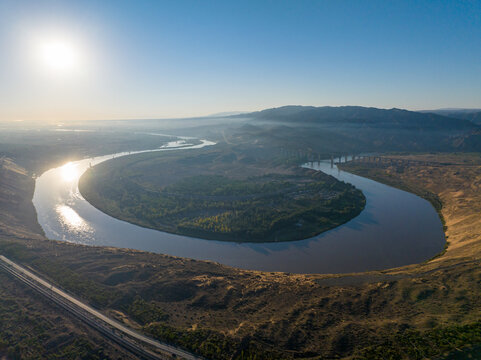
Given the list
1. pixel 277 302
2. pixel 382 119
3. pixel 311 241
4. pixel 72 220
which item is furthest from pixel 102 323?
pixel 382 119

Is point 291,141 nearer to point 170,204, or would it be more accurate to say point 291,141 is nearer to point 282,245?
point 170,204

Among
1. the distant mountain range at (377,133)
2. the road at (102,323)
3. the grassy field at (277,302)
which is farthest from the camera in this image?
the distant mountain range at (377,133)

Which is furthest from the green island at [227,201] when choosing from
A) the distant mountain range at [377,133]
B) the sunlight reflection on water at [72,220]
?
the distant mountain range at [377,133]

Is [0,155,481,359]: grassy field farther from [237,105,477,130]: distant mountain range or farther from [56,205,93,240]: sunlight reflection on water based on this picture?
[237,105,477,130]: distant mountain range

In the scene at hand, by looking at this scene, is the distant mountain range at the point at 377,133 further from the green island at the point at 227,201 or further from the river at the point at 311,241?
the river at the point at 311,241

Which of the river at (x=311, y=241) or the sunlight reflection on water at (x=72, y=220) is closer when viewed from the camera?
the river at (x=311, y=241)
